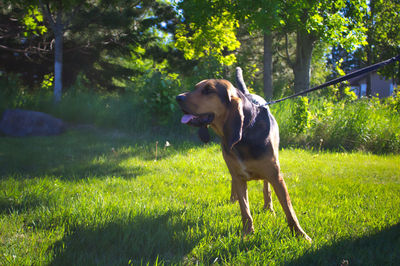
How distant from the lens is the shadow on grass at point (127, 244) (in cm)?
225

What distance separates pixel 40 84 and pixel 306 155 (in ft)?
44.3

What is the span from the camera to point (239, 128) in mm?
2482

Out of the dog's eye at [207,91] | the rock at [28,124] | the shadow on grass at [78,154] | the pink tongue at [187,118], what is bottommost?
the shadow on grass at [78,154]

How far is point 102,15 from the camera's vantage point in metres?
12.5

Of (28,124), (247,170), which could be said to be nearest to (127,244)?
(247,170)

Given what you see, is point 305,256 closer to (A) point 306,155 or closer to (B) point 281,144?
(A) point 306,155

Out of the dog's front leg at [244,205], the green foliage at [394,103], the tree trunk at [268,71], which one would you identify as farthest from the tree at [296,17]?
the dog's front leg at [244,205]

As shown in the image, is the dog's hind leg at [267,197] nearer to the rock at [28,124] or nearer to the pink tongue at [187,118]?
the pink tongue at [187,118]

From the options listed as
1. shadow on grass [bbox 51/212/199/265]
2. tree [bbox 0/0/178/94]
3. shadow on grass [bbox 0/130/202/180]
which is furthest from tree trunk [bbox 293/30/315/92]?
shadow on grass [bbox 51/212/199/265]

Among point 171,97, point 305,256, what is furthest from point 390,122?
point 305,256

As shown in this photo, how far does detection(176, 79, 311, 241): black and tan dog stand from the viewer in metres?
2.54

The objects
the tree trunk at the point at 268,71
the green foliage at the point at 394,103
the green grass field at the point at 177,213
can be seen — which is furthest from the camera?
the tree trunk at the point at 268,71

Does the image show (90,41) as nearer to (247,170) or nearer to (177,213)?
(177,213)

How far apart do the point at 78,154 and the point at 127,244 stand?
13.5 ft
